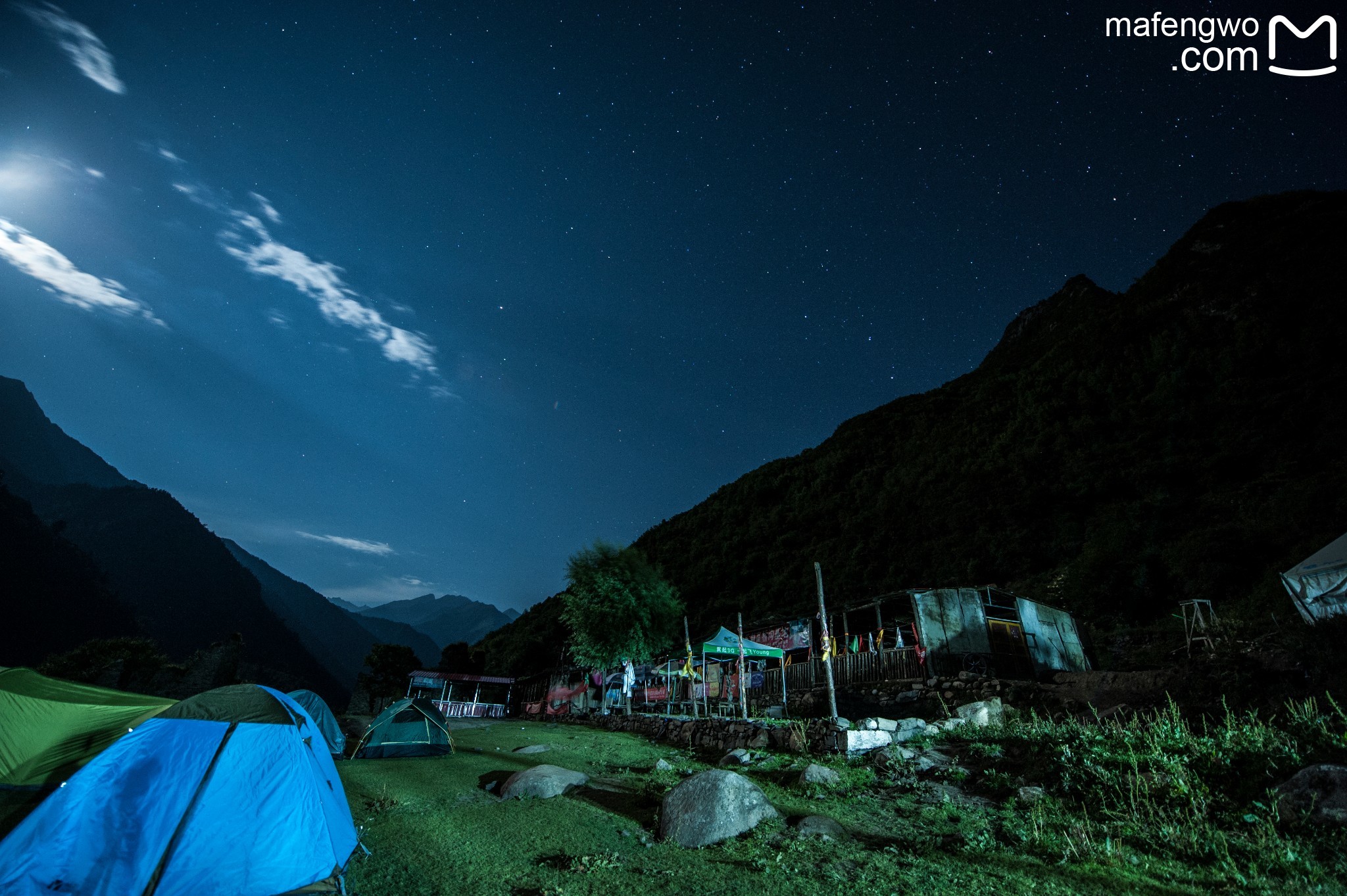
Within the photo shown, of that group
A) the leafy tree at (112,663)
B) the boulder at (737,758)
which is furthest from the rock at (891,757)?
the leafy tree at (112,663)

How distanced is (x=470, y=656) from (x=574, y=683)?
85.3 ft

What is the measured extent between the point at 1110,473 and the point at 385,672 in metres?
56.3

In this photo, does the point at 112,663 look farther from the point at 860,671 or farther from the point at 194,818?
the point at 860,671

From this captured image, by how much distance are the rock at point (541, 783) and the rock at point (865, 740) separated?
5.31 metres

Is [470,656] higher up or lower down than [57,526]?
lower down

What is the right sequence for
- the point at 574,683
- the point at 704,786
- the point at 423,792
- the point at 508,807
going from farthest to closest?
the point at 574,683 → the point at 423,792 → the point at 508,807 → the point at 704,786

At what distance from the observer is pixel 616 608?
25.9 metres

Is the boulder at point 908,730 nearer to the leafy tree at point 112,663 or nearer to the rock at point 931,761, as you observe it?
the rock at point 931,761

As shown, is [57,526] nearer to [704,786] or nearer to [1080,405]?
[704,786]

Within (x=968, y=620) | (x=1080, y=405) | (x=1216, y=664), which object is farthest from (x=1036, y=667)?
(x=1080, y=405)

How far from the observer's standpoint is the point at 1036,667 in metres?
21.4

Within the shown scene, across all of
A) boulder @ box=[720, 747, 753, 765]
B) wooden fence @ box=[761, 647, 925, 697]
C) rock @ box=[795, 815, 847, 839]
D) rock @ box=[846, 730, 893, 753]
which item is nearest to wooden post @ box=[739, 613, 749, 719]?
wooden fence @ box=[761, 647, 925, 697]

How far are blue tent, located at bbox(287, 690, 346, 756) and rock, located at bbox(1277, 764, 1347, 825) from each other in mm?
17443

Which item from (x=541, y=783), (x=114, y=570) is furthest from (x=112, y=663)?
(x=114, y=570)
